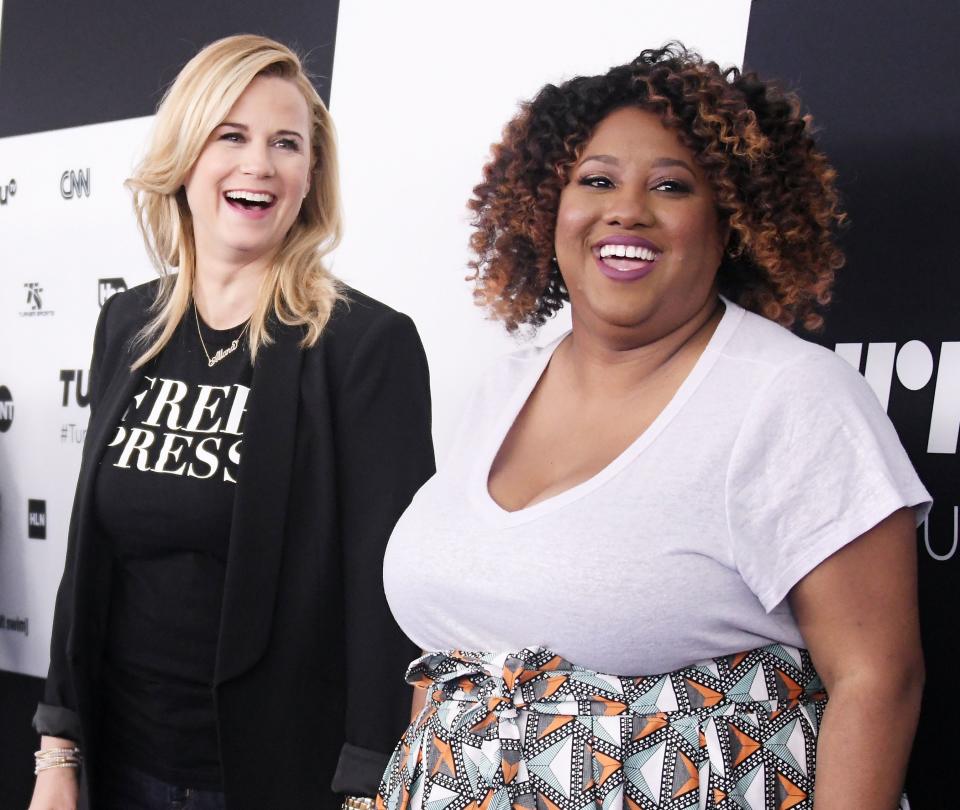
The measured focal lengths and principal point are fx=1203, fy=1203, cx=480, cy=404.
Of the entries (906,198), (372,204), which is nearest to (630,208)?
(906,198)

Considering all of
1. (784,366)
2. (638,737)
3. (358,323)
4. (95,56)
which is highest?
(95,56)

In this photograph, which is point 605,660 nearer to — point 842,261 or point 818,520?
point 818,520

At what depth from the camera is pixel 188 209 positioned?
2.12 m

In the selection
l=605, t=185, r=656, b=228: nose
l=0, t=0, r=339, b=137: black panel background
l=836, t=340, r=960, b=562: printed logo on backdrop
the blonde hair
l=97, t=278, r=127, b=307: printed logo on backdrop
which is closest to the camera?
l=605, t=185, r=656, b=228: nose

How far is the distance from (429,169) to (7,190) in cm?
136

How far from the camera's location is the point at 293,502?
5.99ft

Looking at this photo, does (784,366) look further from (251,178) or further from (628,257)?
(251,178)

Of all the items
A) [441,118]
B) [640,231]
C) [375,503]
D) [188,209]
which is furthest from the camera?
[441,118]

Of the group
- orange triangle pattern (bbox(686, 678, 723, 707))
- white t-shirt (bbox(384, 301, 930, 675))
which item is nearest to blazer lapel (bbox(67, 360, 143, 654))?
white t-shirt (bbox(384, 301, 930, 675))

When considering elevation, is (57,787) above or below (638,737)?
below

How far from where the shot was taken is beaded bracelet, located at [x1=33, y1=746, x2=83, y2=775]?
197 centimetres

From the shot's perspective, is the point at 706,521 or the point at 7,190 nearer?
the point at 706,521

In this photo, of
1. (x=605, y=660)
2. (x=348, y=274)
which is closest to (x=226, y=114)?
(x=348, y=274)

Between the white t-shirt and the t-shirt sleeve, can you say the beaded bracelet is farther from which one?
the t-shirt sleeve
